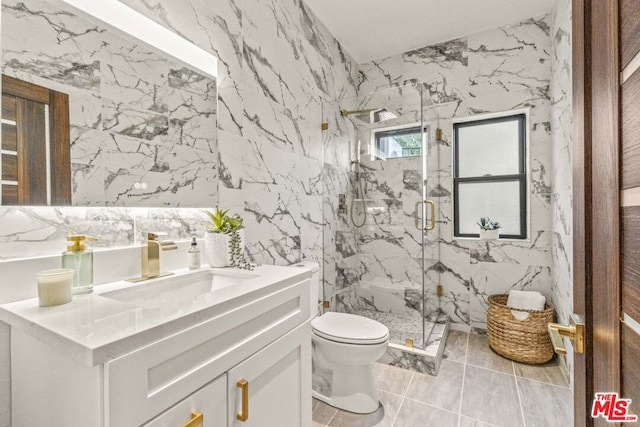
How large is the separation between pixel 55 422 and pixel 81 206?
661 millimetres

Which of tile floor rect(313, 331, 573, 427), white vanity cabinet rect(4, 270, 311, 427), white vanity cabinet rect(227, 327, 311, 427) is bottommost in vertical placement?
tile floor rect(313, 331, 573, 427)

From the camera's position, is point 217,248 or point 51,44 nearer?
point 51,44

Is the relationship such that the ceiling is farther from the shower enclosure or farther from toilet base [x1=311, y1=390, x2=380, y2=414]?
toilet base [x1=311, y1=390, x2=380, y2=414]

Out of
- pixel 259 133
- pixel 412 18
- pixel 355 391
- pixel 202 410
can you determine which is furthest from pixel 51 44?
pixel 412 18

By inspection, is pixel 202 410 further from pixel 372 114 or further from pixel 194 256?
pixel 372 114

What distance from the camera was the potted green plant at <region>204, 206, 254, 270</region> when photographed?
1386 mm

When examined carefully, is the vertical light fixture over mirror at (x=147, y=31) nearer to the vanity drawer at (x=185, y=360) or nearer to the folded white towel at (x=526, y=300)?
the vanity drawer at (x=185, y=360)

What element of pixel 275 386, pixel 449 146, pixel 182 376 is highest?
pixel 449 146

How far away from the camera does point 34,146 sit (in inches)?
36.8

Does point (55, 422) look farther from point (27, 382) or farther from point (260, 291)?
point (260, 291)

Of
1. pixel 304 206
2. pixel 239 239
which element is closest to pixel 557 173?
pixel 304 206

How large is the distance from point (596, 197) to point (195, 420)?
1036 mm

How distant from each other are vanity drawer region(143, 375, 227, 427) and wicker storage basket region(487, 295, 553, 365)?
2.38 meters

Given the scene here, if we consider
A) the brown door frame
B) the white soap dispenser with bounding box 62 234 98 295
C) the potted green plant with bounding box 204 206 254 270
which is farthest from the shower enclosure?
the brown door frame
